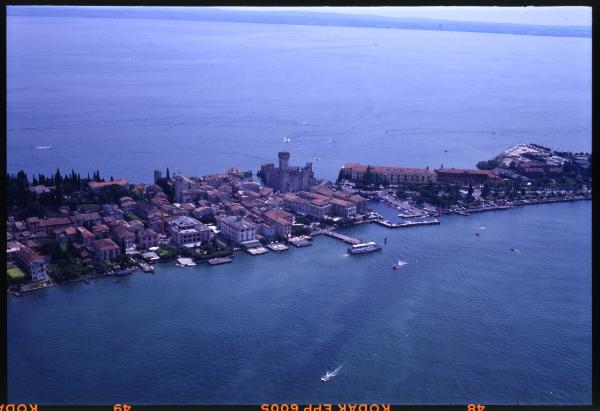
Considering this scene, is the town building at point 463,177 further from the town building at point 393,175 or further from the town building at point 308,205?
the town building at point 308,205

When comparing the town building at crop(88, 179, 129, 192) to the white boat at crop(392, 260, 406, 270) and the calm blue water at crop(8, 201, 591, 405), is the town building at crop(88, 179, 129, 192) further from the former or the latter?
the white boat at crop(392, 260, 406, 270)

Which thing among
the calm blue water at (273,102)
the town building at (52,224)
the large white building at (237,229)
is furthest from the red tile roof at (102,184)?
the large white building at (237,229)

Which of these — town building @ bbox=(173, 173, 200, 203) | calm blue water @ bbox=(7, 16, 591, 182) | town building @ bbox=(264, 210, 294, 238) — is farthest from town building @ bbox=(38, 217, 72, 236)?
town building @ bbox=(264, 210, 294, 238)

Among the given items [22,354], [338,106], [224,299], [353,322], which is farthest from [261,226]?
[338,106]

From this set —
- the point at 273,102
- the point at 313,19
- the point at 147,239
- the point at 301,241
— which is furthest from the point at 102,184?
the point at 313,19

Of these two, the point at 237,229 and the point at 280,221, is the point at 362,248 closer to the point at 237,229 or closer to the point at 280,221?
the point at 280,221

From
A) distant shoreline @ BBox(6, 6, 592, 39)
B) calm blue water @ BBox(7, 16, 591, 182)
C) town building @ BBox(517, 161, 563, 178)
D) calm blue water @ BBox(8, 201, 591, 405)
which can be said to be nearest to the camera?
calm blue water @ BBox(8, 201, 591, 405)

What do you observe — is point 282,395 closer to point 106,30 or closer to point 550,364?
point 550,364

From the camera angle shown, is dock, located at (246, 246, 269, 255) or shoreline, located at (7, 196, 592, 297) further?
dock, located at (246, 246, 269, 255)
